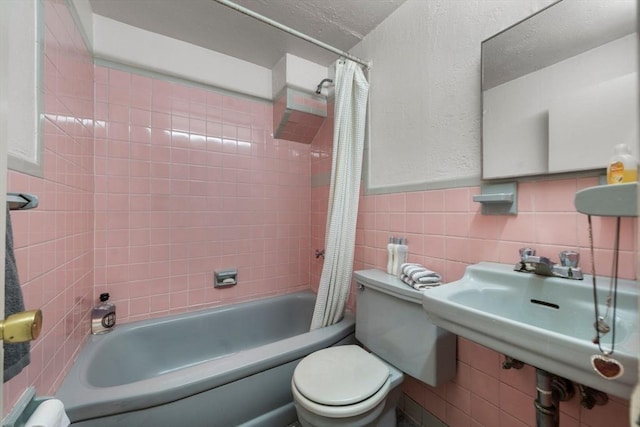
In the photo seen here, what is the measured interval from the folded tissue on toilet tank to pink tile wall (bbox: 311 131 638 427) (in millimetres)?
109

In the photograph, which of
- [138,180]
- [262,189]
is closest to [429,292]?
[262,189]

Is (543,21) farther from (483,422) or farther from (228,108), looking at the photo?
(228,108)

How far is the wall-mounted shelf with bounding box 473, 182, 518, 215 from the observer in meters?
0.92

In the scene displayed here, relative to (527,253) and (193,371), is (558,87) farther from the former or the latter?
(193,371)

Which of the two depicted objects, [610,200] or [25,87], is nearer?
[610,200]

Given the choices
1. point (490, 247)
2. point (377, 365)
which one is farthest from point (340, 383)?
point (490, 247)

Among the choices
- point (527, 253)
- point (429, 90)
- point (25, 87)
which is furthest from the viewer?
point (429, 90)

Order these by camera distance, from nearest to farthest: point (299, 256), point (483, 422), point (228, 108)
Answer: point (483, 422), point (228, 108), point (299, 256)

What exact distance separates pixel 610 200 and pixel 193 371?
1356 mm

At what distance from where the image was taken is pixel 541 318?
0.79 metres

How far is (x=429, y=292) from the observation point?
2.66 ft

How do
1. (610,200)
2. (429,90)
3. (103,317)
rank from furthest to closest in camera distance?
1. (103,317)
2. (429,90)
3. (610,200)

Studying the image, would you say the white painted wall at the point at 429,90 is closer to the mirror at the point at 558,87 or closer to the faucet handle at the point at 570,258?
the mirror at the point at 558,87

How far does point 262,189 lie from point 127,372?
1.39m
